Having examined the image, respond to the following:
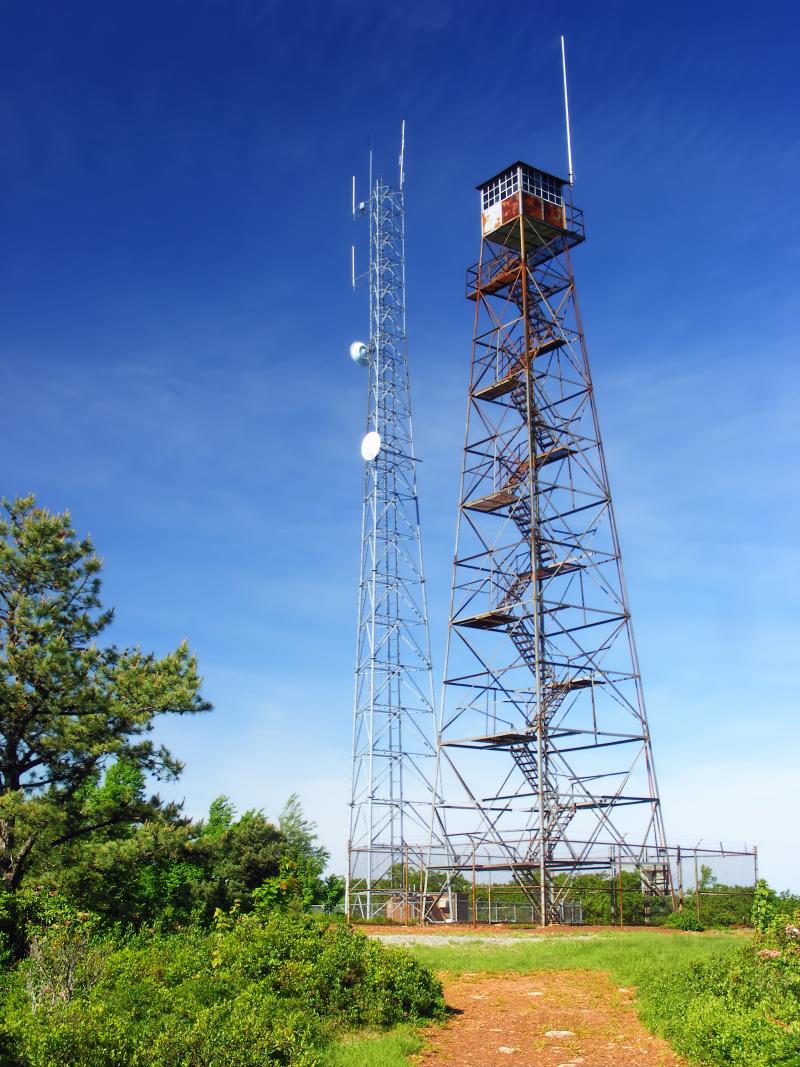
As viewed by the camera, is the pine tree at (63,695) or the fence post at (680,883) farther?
the fence post at (680,883)

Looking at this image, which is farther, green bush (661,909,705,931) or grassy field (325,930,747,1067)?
green bush (661,909,705,931)

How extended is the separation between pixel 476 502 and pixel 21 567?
17.0 m

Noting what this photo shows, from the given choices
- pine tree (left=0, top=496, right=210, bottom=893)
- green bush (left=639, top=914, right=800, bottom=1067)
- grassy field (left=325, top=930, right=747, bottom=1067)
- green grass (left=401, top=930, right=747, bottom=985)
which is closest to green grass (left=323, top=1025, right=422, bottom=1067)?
grassy field (left=325, top=930, right=747, bottom=1067)

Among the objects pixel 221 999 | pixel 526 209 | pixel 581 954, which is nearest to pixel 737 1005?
pixel 221 999

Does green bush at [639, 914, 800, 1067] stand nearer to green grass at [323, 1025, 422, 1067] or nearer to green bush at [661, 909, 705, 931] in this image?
green grass at [323, 1025, 422, 1067]

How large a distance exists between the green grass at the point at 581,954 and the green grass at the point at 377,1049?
5.21 metres

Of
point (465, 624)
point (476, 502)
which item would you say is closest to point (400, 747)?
point (465, 624)

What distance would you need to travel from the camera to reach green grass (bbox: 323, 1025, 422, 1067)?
11.9 m

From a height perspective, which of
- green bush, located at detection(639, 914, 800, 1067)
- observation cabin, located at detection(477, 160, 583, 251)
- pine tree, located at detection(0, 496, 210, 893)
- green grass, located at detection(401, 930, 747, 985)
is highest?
observation cabin, located at detection(477, 160, 583, 251)

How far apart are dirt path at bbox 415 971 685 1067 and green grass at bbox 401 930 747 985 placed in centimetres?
73

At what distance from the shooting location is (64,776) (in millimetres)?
26000

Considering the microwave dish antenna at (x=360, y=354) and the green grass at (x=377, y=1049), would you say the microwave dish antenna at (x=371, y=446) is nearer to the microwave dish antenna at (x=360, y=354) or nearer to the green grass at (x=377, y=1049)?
the microwave dish antenna at (x=360, y=354)

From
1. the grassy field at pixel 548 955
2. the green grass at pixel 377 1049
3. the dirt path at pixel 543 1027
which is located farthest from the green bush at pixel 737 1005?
the green grass at pixel 377 1049

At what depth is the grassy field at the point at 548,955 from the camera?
13.4 meters
